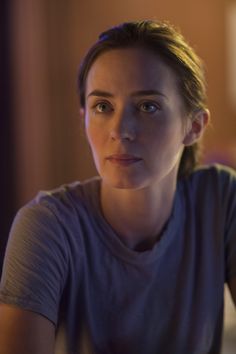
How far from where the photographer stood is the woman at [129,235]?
932 mm

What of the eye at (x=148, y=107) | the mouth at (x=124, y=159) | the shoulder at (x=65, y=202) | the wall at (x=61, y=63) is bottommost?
the shoulder at (x=65, y=202)

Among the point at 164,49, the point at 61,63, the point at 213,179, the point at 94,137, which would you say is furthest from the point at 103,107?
the point at 61,63

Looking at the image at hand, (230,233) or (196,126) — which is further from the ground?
(196,126)

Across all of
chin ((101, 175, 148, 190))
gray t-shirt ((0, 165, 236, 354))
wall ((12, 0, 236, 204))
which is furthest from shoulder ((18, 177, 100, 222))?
wall ((12, 0, 236, 204))

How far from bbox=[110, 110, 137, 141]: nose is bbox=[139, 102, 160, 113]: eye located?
0.03 meters

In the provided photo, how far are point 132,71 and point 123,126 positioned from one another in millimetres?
111

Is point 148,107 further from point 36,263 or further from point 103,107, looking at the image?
point 36,263

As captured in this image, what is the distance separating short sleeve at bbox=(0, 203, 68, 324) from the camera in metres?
0.88

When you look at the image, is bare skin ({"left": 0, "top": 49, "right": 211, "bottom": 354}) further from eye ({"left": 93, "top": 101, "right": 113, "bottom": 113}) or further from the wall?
the wall

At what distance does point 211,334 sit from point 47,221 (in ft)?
1.52

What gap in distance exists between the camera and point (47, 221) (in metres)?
0.98

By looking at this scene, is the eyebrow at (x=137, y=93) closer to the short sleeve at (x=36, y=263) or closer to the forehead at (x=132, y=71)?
the forehead at (x=132, y=71)

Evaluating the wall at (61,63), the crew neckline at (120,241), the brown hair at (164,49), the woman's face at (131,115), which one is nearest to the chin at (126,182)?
the woman's face at (131,115)

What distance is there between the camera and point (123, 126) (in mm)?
953
